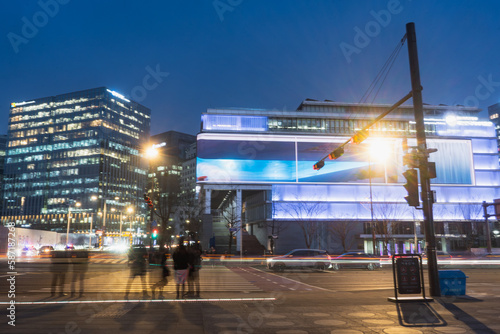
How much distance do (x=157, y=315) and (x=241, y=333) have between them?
111 inches

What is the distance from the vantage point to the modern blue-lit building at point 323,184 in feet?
222

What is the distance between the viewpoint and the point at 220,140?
69688mm

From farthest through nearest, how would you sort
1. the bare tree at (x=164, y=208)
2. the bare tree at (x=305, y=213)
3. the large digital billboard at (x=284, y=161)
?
the large digital billboard at (x=284, y=161) < the bare tree at (x=305, y=213) < the bare tree at (x=164, y=208)

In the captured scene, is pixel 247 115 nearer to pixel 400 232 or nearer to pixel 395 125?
pixel 395 125

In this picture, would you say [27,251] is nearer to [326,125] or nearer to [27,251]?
[27,251]

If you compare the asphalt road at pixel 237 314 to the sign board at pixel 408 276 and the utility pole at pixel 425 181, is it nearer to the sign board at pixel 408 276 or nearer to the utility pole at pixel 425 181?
the sign board at pixel 408 276

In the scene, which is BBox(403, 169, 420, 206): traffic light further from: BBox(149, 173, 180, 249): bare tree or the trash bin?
BBox(149, 173, 180, 249): bare tree

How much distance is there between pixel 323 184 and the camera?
69.4 m

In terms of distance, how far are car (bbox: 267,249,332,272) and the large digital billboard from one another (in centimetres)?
3805

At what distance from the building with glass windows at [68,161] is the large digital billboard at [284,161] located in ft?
310

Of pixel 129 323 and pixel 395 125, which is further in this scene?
pixel 395 125

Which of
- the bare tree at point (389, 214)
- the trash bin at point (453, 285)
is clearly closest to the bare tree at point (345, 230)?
the bare tree at point (389, 214)

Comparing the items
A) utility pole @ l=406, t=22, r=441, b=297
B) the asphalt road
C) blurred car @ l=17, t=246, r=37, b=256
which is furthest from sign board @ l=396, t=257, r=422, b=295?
blurred car @ l=17, t=246, r=37, b=256

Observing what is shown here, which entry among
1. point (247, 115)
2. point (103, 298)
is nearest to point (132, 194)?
point (247, 115)
